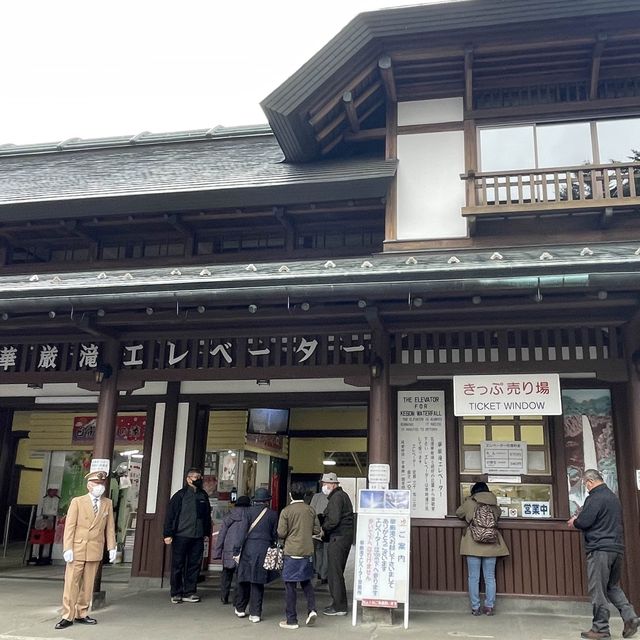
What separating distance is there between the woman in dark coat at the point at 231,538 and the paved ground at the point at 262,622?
319mm

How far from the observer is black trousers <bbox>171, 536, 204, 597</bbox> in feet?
26.2

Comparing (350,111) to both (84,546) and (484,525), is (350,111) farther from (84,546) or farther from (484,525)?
(84,546)

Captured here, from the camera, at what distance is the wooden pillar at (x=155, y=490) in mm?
9055

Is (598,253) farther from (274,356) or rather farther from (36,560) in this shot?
(36,560)

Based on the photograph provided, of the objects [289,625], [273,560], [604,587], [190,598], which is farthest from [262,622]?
[604,587]

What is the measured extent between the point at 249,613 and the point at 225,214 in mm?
5415

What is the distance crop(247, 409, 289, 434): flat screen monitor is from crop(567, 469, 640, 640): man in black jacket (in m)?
6.27

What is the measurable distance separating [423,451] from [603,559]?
2.58 meters

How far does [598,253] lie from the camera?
6.38 metres

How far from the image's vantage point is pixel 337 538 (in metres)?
7.50

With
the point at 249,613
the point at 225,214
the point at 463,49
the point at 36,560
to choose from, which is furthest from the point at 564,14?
the point at 36,560

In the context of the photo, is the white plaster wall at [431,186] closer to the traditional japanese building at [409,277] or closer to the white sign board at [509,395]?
the traditional japanese building at [409,277]

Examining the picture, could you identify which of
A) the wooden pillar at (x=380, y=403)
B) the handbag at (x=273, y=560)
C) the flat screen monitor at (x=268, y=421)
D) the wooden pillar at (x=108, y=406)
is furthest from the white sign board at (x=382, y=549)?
the flat screen monitor at (x=268, y=421)

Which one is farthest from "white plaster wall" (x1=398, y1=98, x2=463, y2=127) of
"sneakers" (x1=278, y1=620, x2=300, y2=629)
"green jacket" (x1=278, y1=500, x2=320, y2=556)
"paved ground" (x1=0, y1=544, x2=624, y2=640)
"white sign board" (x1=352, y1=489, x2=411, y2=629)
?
"sneakers" (x1=278, y1=620, x2=300, y2=629)
